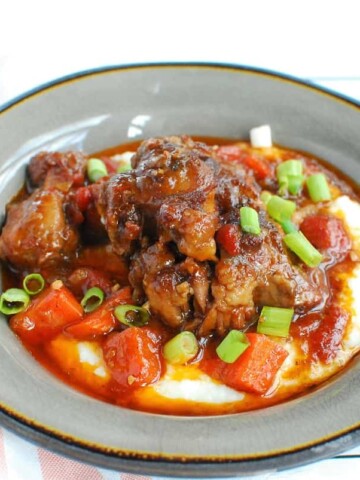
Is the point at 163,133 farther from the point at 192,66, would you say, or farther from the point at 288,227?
the point at 288,227

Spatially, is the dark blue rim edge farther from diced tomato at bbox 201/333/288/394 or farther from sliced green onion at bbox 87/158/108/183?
diced tomato at bbox 201/333/288/394

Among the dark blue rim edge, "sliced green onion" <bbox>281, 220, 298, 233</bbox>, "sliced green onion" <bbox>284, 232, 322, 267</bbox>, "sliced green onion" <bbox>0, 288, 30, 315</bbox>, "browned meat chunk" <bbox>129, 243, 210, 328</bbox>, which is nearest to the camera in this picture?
"browned meat chunk" <bbox>129, 243, 210, 328</bbox>

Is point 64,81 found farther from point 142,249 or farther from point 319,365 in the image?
point 319,365

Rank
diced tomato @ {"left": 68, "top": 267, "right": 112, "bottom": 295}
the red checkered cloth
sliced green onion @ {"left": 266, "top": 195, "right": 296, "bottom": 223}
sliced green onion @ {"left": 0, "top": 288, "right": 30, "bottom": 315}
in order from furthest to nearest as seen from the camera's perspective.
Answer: sliced green onion @ {"left": 266, "top": 195, "right": 296, "bottom": 223}
diced tomato @ {"left": 68, "top": 267, "right": 112, "bottom": 295}
sliced green onion @ {"left": 0, "top": 288, "right": 30, "bottom": 315}
the red checkered cloth

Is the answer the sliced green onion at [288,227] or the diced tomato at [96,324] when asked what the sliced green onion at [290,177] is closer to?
the sliced green onion at [288,227]

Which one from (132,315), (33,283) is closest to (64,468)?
(132,315)

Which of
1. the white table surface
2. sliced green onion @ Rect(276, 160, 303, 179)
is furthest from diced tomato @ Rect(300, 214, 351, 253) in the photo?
the white table surface
